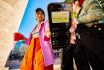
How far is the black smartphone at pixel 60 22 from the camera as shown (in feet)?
4.16

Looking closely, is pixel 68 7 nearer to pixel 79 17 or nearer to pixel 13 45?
pixel 79 17

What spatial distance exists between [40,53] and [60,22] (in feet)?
0.86

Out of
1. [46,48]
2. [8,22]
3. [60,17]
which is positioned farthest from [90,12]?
[8,22]

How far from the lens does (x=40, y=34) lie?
147 centimetres

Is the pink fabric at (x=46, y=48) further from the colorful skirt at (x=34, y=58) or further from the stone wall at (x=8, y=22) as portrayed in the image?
the stone wall at (x=8, y=22)

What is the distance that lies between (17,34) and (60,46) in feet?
1.24

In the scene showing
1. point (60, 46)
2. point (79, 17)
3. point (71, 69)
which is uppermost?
point (79, 17)

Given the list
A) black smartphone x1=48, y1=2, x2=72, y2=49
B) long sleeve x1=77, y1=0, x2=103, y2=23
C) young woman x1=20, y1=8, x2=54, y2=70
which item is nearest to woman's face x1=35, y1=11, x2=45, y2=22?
young woman x1=20, y1=8, x2=54, y2=70

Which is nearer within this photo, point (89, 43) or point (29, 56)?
point (89, 43)

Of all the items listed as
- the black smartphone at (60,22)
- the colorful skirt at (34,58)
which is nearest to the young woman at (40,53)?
the colorful skirt at (34,58)

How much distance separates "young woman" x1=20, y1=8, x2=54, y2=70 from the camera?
1.43 metres

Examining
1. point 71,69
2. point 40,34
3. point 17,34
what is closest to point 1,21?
point 17,34

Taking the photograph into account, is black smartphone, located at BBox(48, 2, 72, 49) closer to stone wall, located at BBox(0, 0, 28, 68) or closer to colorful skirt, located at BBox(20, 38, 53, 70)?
colorful skirt, located at BBox(20, 38, 53, 70)

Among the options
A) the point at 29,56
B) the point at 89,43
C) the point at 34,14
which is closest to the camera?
the point at 89,43
